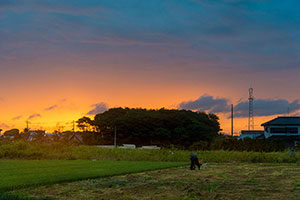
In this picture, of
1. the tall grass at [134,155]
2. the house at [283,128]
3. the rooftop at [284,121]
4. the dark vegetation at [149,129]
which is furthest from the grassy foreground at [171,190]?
the rooftop at [284,121]

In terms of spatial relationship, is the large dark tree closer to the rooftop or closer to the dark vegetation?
the dark vegetation

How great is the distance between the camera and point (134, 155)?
31531 mm

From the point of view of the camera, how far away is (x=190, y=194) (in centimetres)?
1186

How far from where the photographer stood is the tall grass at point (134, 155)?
98.5 ft

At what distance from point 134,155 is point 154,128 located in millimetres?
27693

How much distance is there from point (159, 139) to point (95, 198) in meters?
48.5

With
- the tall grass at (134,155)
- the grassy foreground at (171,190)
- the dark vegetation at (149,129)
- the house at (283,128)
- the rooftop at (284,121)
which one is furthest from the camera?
the rooftop at (284,121)

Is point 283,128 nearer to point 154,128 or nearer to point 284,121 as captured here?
point 284,121

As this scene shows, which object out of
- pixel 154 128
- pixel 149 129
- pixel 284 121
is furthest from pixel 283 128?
pixel 149 129

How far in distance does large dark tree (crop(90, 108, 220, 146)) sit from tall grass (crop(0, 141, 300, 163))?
25.6m

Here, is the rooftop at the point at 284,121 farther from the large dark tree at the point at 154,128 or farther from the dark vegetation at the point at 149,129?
the large dark tree at the point at 154,128

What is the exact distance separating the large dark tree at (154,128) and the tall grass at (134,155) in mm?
25606

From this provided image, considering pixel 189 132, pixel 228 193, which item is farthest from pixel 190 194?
pixel 189 132

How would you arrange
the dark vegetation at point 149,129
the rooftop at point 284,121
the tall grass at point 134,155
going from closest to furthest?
1. the tall grass at point 134,155
2. the dark vegetation at point 149,129
3. the rooftop at point 284,121
